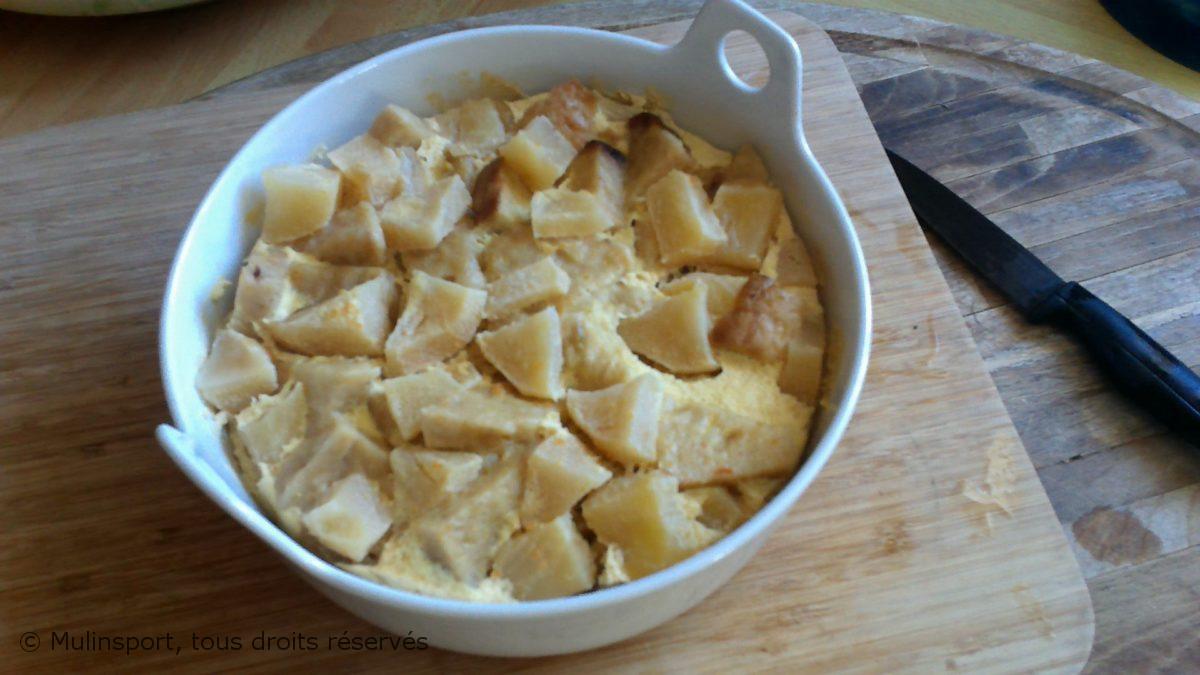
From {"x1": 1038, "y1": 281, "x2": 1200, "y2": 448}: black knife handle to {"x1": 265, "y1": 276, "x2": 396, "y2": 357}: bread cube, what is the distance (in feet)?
3.68

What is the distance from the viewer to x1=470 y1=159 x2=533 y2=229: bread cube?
1.37m

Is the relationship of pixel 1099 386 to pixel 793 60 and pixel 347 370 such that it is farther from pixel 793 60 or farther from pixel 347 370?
pixel 347 370

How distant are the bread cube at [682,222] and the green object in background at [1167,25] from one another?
1625 mm

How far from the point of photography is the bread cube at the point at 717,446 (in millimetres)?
1133

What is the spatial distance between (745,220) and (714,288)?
148 millimetres

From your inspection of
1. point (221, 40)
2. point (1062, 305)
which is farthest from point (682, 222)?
point (221, 40)

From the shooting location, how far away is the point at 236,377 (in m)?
1.21

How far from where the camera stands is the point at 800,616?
1226mm

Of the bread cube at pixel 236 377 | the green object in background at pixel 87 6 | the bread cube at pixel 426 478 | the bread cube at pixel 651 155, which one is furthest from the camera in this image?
the green object in background at pixel 87 6

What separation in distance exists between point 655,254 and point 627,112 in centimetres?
33

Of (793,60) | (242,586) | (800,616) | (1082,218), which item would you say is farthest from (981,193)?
(242,586)

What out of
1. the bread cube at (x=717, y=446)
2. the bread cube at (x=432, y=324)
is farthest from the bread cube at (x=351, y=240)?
the bread cube at (x=717, y=446)

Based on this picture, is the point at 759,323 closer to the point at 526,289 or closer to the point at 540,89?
the point at 526,289

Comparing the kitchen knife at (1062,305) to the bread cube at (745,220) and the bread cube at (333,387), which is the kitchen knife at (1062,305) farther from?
the bread cube at (333,387)
